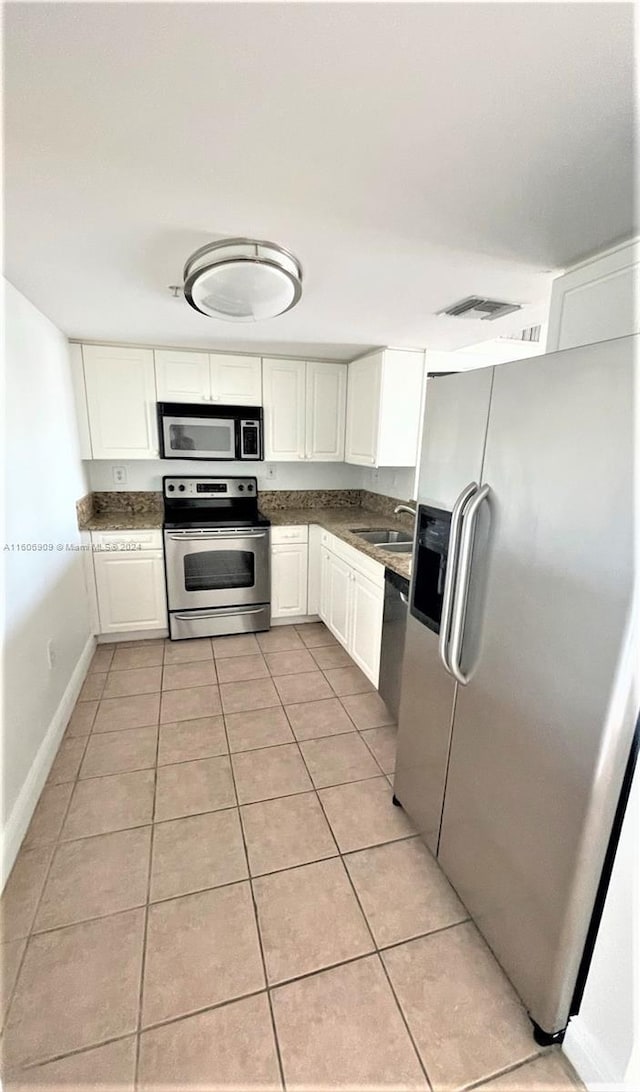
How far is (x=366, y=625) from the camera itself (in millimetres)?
2664

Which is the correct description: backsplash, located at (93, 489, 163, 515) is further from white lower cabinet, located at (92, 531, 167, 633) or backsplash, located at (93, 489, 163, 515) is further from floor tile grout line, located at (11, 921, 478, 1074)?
floor tile grout line, located at (11, 921, 478, 1074)

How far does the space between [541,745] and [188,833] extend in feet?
4.65

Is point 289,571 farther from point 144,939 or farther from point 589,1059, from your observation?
point 589,1059

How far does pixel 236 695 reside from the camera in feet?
8.75

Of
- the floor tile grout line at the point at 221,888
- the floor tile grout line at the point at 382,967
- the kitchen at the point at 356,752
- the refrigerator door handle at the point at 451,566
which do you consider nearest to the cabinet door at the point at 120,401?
the kitchen at the point at 356,752

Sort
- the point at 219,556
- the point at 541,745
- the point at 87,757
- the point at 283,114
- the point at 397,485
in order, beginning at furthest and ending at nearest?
the point at 397,485
the point at 219,556
the point at 87,757
the point at 541,745
the point at 283,114

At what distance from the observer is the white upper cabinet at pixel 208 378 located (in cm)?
316

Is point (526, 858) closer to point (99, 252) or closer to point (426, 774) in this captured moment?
point (426, 774)

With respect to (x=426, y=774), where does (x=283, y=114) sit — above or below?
above

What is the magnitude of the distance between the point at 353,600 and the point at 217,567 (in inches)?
44.0

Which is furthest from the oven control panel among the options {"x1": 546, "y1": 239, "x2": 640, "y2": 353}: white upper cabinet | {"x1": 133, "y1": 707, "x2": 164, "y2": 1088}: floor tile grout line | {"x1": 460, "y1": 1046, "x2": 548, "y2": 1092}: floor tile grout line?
{"x1": 460, "y1": 1046, "x2": 548, "y2": 1092}: floor tile grout line

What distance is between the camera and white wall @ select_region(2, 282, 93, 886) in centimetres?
170

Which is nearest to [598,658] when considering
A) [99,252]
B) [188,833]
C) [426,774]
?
[426,774]

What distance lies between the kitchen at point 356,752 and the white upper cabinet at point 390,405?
5.4 inches
